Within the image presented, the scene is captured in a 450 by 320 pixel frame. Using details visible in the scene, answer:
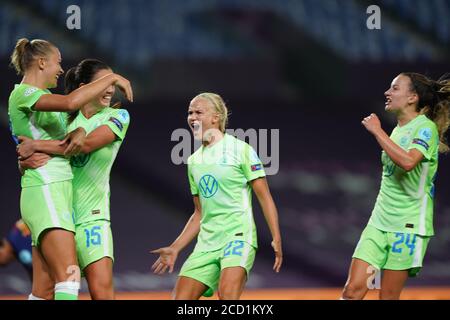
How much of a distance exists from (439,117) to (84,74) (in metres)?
2.55

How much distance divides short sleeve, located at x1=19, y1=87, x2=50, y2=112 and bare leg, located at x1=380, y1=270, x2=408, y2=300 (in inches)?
104

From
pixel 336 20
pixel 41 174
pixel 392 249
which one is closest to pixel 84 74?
pixel 41 174

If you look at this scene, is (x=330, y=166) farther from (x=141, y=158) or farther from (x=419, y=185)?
(x=419, y=185)

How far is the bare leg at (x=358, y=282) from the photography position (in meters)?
5.98

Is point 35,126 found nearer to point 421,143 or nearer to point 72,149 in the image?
point 72,149

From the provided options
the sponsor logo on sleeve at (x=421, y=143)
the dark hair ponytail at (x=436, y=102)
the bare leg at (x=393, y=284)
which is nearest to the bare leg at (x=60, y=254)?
the bare leg at (x=393, y=284)

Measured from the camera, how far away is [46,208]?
5.27 meters

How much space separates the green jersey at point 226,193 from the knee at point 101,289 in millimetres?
668

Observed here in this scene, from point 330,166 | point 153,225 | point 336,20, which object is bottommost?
point 153,225

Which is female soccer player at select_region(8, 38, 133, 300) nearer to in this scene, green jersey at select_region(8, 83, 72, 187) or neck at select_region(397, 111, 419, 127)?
green jersey at select_region(8, 83, 72, 187)

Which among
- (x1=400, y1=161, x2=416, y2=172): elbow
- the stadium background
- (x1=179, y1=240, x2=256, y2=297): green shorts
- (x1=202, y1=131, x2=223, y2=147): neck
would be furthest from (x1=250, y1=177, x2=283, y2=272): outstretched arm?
the stadium background

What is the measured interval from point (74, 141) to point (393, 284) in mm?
2387

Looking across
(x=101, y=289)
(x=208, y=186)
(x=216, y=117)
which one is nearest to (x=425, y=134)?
(x=216, y=117)

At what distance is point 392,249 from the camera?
6.07m
